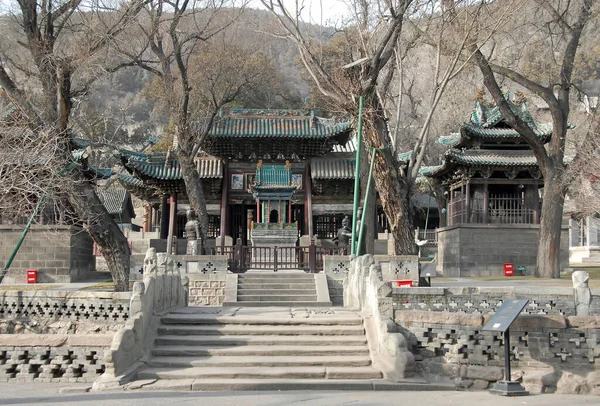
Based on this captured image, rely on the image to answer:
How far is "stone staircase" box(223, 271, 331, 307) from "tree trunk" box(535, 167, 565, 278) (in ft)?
36.2

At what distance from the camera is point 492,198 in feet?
97.1

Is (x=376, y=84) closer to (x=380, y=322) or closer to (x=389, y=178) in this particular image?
(x=389, y=178)

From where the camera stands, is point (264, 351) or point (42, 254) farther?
point (42, 254)

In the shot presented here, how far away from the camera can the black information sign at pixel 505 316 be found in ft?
30.5

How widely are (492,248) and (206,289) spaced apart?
49.5 feet

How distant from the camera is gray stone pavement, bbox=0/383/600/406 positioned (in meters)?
8.61

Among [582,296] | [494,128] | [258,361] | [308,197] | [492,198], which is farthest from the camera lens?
[308,197]

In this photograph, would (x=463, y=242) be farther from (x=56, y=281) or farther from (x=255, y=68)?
(x=255, y=68)

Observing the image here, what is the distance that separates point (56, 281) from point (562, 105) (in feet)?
67.1

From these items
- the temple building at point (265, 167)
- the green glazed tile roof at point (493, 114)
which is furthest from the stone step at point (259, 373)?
the green glazed tile roof at point (493, 114)

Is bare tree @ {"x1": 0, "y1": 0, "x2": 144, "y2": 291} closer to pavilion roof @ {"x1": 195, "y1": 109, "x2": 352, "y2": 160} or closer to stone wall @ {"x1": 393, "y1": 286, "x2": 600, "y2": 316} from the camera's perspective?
stone wall @ {"x1": 393, "y1": 286, "x2": 600, "y2": 316}

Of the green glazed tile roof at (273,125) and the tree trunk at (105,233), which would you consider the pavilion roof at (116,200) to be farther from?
the tree trunk at (105,233)

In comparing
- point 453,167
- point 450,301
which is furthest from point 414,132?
point 450,301

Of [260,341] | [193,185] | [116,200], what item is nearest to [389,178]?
[260,341]
